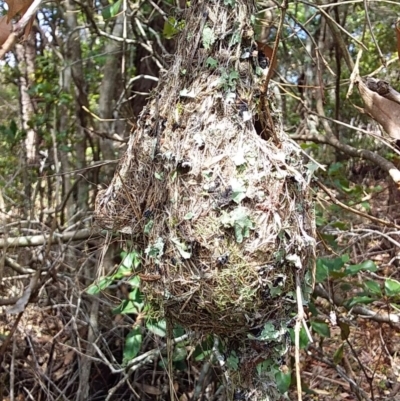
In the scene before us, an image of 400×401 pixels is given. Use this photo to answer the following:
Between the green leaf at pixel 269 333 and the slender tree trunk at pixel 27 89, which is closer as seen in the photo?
the green leaf at pixel 269 333

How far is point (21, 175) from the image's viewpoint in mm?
2945

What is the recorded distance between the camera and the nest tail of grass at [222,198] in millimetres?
1062

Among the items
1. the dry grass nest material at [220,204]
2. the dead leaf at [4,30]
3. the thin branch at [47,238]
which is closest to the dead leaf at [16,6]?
the dead leaf at [4,30]

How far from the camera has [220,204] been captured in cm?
107

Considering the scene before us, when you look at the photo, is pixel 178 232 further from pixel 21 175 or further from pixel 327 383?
pixel 21 175

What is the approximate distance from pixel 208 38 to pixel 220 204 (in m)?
0.34

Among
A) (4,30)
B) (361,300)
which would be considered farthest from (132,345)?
(4,30)

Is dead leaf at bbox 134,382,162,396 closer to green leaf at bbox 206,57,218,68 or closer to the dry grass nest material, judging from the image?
the dry grass nest material

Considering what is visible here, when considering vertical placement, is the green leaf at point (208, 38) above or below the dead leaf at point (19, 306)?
above

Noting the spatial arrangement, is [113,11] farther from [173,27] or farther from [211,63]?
[211,63]

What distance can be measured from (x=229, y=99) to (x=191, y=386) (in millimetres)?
1639

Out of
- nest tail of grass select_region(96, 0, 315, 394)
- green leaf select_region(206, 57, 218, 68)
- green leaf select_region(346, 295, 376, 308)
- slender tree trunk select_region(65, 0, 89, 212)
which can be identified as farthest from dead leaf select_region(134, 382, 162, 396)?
green leaf select_region(206, 57, 218, 68)

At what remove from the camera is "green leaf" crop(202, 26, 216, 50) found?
1137 millimetres

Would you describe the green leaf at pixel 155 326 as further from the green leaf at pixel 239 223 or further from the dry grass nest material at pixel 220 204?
the green leaf at pixel 239 223
